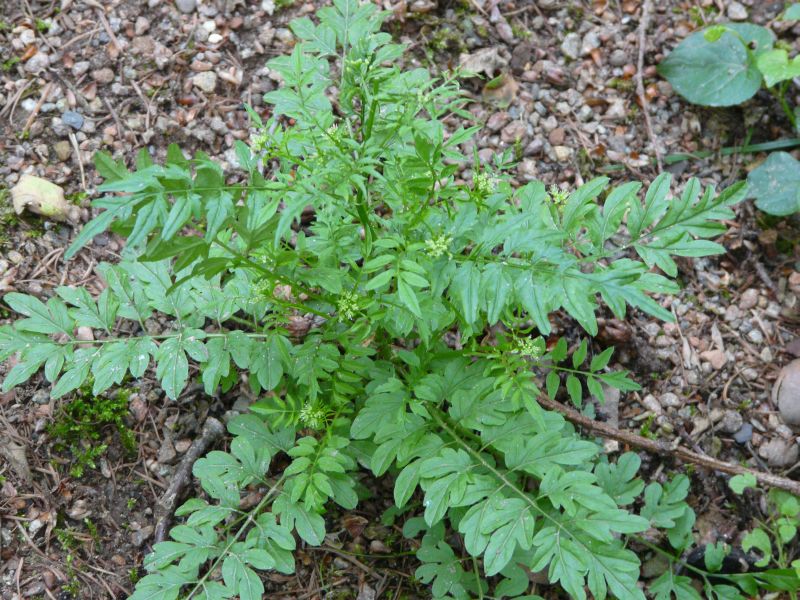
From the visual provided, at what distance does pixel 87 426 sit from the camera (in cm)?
323

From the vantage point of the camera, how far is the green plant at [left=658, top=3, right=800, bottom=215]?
383cm

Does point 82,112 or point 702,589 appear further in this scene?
point 82,112

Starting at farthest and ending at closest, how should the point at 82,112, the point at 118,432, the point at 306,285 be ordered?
1. the point at 82,112
2. the point at 118,432
3. the point at 306,285

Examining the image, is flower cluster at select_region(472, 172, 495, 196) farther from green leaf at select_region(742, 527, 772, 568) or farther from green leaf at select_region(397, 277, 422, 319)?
green leaf at select_region(742, 527, 772, 568)

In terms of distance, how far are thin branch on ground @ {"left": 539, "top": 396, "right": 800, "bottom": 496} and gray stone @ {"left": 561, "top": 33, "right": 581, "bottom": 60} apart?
2.08 meters

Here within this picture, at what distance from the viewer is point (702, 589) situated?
131 inches

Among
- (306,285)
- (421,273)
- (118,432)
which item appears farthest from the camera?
(118,432)

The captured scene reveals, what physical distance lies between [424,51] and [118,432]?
2.54 metres

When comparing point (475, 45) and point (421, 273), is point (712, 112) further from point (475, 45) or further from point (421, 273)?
point (421, 273)

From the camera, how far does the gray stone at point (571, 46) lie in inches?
167

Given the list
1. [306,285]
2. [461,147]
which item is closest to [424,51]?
[461,147]

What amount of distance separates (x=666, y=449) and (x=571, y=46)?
2.32 meters

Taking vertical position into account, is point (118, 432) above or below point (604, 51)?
below

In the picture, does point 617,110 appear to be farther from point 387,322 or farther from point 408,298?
point 408,298
